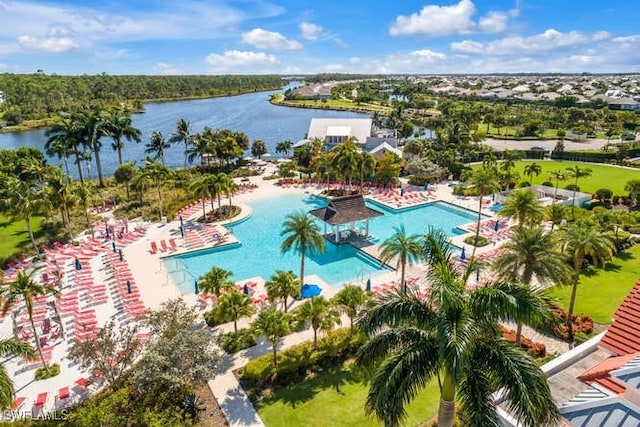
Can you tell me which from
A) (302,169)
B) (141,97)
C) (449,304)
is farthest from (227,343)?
(141,97)

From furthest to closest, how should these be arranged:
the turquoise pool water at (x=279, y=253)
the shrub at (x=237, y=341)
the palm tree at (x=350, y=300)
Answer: the turquoise pool water at (x=279, y=253)
the shrub at (x=237, y=341)
the palm tree at (x=350, y=300)

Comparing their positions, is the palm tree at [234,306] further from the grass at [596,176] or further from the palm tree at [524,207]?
the grass at [596,176]

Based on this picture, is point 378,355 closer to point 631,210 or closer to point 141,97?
point 631,210

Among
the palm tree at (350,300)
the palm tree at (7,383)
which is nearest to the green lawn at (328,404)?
the palm tree at (350,300)

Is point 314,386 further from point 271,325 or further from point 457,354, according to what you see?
point 457,354

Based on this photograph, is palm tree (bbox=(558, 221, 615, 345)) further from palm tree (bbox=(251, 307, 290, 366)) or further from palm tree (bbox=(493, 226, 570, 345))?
palm tree (bbox=(251, 307, 290, 366))

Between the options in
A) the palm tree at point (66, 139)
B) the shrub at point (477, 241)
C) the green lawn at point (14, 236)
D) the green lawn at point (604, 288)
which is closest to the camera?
the green lawn at point (604, 288)

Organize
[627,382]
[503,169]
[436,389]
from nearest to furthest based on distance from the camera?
[627,382]
[436,389]
[503,169]

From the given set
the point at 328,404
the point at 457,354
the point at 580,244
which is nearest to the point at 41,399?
the point at 328,404
